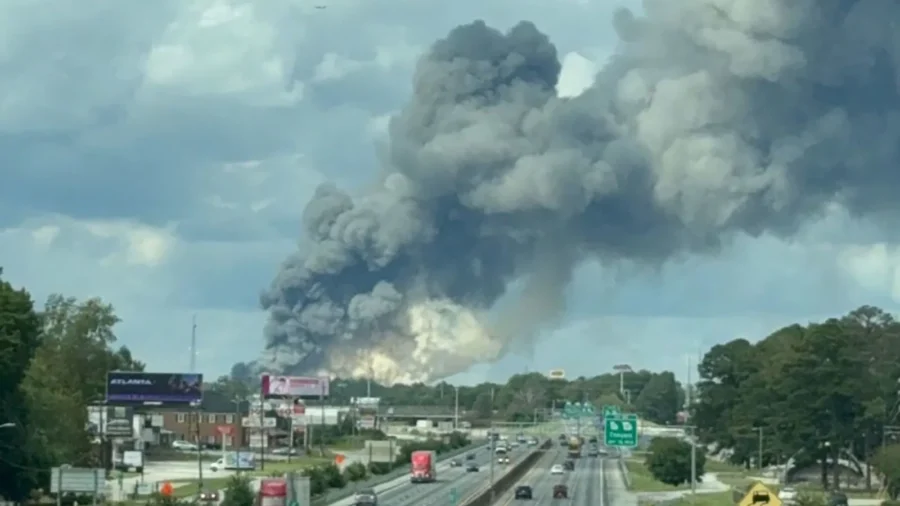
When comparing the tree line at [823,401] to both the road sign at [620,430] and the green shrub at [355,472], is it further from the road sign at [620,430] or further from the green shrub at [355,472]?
the road sign at [620,430]

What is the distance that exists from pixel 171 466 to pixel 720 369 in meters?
64.3

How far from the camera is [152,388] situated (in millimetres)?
134500

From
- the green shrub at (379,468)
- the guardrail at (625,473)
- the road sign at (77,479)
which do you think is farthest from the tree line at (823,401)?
the road sign at (77,479)

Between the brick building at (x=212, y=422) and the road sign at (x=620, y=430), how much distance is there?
105 meters

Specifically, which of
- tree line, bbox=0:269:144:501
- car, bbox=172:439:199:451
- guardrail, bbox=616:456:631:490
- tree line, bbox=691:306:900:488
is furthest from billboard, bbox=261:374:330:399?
tree line, bbox=691:306:900:488

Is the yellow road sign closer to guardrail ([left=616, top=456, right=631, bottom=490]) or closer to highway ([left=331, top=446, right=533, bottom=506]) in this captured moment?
highway ([left=331, top=446, right=533, bottom=506])

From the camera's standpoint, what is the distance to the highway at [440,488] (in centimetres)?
9344

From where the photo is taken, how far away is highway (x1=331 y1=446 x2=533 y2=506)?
93438 mm

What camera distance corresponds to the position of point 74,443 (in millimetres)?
116500

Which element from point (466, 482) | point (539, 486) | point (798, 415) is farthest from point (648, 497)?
point (798, 415)

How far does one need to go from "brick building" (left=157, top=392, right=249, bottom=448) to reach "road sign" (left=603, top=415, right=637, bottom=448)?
10472 centimetres

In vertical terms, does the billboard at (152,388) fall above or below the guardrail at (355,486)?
above

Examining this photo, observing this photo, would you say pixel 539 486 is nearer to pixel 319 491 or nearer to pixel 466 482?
pixel 466 482

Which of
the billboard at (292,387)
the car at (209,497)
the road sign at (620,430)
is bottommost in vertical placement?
the car at (209,497)
